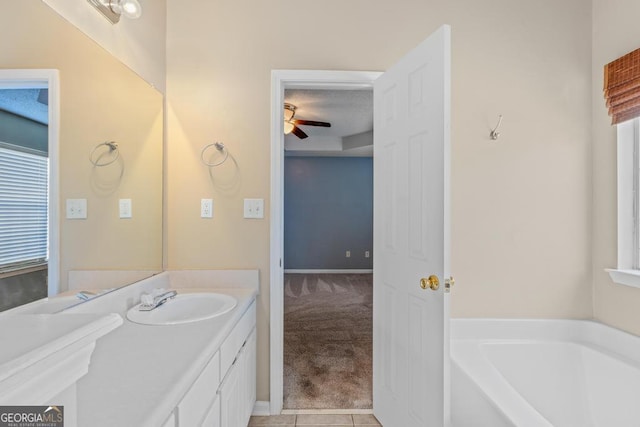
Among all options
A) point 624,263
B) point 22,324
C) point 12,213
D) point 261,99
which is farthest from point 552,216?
point 12,213

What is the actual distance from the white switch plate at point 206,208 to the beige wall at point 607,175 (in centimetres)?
238

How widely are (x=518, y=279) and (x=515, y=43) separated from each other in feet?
4.82

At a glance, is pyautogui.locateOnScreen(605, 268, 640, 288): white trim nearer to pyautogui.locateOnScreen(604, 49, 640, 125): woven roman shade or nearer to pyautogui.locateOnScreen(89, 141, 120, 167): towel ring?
pyautogui.locateOnScreen(604, 49, 640, 125): woven roman shade

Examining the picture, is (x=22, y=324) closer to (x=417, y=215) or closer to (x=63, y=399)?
(x=63, y=399)

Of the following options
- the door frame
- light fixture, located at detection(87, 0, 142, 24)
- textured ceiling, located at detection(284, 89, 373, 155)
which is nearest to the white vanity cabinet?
the door frame

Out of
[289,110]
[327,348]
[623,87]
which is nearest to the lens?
[623,87]

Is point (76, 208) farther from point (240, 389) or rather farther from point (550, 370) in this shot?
point (550, 370)

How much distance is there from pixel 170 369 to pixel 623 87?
2492 millimetres

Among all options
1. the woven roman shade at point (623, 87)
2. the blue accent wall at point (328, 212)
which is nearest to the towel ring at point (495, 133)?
the woven roman shade at point (623, 87)

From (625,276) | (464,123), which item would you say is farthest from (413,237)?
(625,276)

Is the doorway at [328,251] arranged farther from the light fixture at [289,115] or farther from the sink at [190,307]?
the sink at [190,307]

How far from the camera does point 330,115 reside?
4434 mm

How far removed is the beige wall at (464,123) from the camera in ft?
6.09

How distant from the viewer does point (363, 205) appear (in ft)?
20.7
